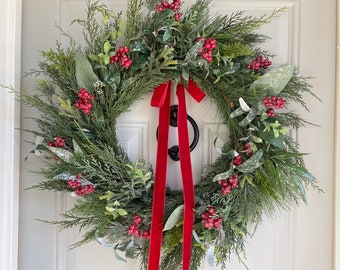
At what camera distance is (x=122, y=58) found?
97 centimetres

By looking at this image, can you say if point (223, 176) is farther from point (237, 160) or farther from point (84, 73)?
point (84, 73)

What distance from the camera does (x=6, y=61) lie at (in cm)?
105

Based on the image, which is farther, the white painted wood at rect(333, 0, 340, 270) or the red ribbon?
the white painted wood at rect(333, 0, 340, 270)

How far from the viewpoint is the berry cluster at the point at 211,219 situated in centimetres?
92

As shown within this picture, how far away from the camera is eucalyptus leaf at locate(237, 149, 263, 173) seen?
93 cm

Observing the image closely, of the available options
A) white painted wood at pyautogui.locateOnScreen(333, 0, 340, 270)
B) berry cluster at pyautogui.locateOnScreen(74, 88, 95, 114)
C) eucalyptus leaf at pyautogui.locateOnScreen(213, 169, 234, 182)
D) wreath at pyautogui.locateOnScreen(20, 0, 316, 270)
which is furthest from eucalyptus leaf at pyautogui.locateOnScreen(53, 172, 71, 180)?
white painted wood at pyautogui.locateOnScreen(333, 0, 340, 270)

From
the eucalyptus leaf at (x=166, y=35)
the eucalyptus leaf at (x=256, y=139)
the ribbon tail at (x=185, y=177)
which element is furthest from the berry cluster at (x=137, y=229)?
the eucalyptus leaf at (x=166, y=35)

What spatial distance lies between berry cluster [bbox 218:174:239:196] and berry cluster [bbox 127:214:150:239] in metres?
0.24

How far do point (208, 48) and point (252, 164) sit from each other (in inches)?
12.8

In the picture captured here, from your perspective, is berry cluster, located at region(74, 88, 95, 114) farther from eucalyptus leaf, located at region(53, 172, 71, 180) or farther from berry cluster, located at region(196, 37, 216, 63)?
berry cluster, located at region(196, 37, 216, 63)

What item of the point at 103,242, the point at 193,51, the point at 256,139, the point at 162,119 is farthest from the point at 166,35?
the point at 103,242

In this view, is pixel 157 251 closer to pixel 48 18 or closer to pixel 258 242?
pixel 258 242

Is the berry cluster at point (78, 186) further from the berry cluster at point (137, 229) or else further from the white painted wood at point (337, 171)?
the white painted wood at point (337, 171)

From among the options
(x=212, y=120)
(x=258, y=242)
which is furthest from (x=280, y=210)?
(x=212, y=120)
